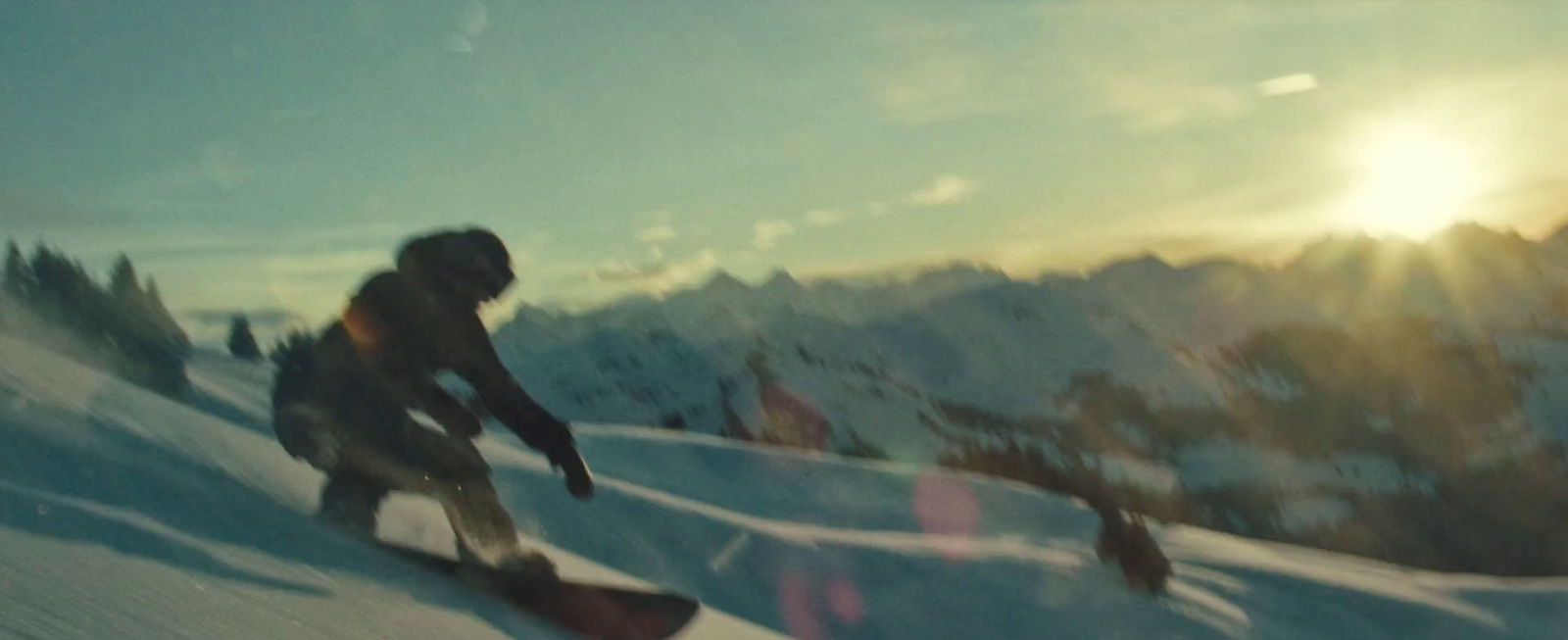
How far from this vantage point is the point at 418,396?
5348 mm

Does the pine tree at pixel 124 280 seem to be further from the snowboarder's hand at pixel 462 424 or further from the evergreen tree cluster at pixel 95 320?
the snowboarder's hand at pixel 462 424

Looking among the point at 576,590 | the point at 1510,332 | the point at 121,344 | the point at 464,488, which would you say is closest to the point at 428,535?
the point at 464,488

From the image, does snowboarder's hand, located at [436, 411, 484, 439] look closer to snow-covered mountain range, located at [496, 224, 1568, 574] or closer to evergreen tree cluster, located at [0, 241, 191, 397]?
evergreen tree cluster, located at [0, 241, 191, 397]

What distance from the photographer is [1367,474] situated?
479 feet

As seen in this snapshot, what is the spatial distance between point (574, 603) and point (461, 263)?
1.37 m

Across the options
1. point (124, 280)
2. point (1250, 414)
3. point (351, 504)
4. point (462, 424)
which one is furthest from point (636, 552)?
point (1250, 414)

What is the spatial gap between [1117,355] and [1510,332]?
187 feet

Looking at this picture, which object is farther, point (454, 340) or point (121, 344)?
point (121, 344)

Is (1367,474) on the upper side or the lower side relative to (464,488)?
lower

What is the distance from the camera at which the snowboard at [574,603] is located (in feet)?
15.9

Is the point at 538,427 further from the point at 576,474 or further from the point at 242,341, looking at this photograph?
the point at 242,341

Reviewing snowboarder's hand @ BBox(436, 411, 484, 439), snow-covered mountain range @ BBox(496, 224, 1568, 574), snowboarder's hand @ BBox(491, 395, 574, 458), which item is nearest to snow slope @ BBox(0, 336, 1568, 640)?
snowboarder's hand @ BBox(436, 411, 484, 439)

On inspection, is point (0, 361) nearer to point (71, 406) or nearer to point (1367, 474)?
point (71, 406)

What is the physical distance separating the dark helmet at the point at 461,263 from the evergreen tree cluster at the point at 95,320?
311 centimetres
